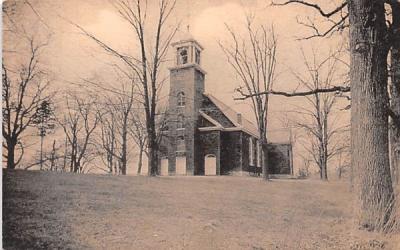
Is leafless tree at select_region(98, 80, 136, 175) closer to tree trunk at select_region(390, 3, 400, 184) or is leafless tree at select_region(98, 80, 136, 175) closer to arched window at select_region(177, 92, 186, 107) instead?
→ arched window at select_region(177, 92, 186, 107)

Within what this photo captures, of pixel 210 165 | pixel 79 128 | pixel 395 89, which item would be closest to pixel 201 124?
pixel 210 165

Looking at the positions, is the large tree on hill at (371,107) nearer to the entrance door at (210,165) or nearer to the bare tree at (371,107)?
the bare tree at (371,107)

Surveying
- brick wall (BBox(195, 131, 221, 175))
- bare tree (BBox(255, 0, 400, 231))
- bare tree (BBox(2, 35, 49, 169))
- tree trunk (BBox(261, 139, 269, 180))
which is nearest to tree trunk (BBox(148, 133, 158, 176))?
brick wall (BBox(195, 131, 221, 175))

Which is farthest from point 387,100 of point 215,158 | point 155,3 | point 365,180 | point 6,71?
point 6,71

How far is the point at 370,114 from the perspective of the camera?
8.36 feet

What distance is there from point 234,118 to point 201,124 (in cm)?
25

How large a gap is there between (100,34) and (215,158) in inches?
54.3

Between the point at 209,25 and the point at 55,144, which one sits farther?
the point at 55,144

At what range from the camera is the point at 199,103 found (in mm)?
3137

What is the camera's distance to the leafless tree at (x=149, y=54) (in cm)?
329

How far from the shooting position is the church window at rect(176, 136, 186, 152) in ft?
10.3

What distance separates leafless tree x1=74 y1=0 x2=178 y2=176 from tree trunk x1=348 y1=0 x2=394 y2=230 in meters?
1.30

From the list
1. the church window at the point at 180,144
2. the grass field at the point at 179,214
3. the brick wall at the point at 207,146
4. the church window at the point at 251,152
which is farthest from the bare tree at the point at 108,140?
the church window at the point at 251,152

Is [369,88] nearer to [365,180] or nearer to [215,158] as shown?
[365,180]
